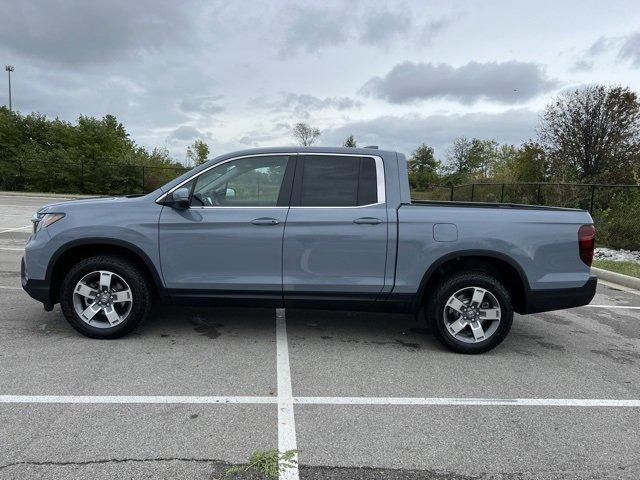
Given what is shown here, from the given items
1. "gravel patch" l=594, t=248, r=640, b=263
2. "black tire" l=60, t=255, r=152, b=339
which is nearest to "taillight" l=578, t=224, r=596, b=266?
"black tire" l=60, t=255, r=152, b=339

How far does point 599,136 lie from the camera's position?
1708 centimetres

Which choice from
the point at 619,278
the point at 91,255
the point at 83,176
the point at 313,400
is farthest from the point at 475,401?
the point at 83,176

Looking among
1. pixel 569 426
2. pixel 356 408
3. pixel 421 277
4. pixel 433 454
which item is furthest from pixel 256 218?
pixel 569 426

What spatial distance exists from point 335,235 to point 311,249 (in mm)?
252

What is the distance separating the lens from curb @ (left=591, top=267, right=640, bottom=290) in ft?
26.3

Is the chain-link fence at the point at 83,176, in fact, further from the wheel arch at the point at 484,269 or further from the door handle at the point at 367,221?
the wheel arch at the point at 484,269

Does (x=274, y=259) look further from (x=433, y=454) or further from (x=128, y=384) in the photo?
(x=433, y=454)

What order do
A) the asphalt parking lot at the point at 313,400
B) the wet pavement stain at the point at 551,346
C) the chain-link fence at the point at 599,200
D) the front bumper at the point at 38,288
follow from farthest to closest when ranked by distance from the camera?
the chain-link fence at the point at 599,200
the wet pavement stain at the point at 551,346
the front bumper at the point at 38,288
the asphalt parking lot at the point at 313,400

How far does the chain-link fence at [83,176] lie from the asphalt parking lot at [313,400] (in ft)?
84.8

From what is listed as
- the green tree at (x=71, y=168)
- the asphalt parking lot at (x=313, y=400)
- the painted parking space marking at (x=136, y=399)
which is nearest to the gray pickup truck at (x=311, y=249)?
the asphalt parking lot at (x=313, y=400)

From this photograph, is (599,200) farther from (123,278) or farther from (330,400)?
(123,278)

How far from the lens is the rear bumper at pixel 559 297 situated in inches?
171

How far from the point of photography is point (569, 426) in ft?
10.6

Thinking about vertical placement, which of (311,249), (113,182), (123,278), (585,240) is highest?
(113,182)
